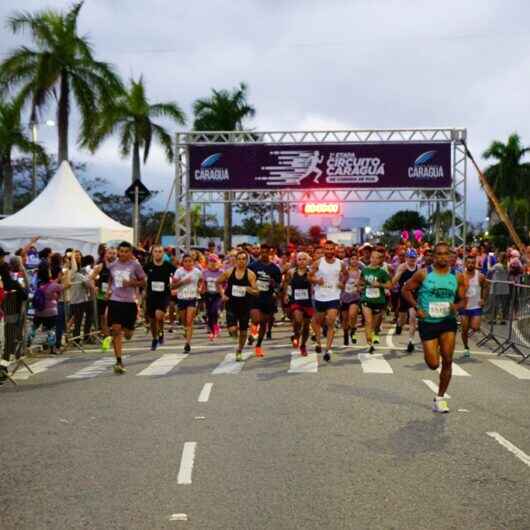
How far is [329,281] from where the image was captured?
14.8 meters

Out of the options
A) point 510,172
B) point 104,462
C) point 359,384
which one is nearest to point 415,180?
point 359,384

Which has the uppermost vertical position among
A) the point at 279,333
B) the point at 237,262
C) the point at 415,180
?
the point at 415,180

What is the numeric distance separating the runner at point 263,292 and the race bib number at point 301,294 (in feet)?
2.27

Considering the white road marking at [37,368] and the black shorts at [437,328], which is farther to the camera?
the white road marking at [37,368]

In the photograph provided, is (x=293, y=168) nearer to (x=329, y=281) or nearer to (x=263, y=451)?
(x=329, y=281)

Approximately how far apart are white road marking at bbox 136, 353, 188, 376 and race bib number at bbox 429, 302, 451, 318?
4935 mm

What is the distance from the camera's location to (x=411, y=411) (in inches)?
376

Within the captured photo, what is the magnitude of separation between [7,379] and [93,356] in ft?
10.5

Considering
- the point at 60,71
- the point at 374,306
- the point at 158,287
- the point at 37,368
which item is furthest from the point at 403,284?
the point at 60,71

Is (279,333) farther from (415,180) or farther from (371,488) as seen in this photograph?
(371,488)

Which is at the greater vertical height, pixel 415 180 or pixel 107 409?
pixel 415 180

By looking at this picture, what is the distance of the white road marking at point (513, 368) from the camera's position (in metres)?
13.1

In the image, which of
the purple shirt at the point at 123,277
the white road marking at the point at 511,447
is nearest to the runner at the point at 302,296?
the purple shirt at the point at 123,277

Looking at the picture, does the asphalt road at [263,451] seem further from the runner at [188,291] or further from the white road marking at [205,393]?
the runner at [188,291]
